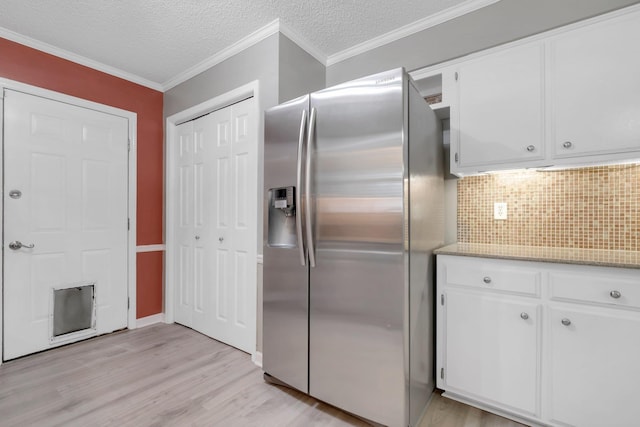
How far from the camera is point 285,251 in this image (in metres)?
1.85

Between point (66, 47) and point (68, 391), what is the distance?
8.77 ft

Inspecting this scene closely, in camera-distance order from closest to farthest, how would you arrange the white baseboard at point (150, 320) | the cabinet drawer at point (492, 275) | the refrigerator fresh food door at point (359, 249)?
the refrigerator fresh food door at point (359, 249) → the cabinet drawer at point (492, 275) → the white baseboard at point (150, 320)

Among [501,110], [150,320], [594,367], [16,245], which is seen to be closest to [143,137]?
[16,245]

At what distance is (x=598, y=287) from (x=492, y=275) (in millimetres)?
430

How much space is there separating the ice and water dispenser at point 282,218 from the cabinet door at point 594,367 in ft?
4.71

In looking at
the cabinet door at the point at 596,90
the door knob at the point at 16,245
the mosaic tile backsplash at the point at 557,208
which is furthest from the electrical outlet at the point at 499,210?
the door knob at the point at 16,245

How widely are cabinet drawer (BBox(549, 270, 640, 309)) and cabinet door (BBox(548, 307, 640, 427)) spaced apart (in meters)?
0.06

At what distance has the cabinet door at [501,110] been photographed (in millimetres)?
1735

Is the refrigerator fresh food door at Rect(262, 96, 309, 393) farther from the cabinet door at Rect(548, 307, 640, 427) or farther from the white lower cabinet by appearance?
the cabinet door at Rect(548, 307, 640, 427)

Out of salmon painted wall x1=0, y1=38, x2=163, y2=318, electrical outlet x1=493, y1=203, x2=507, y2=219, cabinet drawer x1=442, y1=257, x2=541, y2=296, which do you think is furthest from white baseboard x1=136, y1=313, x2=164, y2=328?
electrical outlet x1=493, y1=203, x2=507, y2=219

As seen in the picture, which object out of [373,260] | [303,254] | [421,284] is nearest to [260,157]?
[303,254]

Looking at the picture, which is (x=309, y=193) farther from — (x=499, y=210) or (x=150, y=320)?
(x=150, y=320)

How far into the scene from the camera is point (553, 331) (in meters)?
1.49

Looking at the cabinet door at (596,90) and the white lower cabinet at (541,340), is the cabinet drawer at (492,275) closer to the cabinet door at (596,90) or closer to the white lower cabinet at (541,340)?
the white lower cabinet at (541,340)
